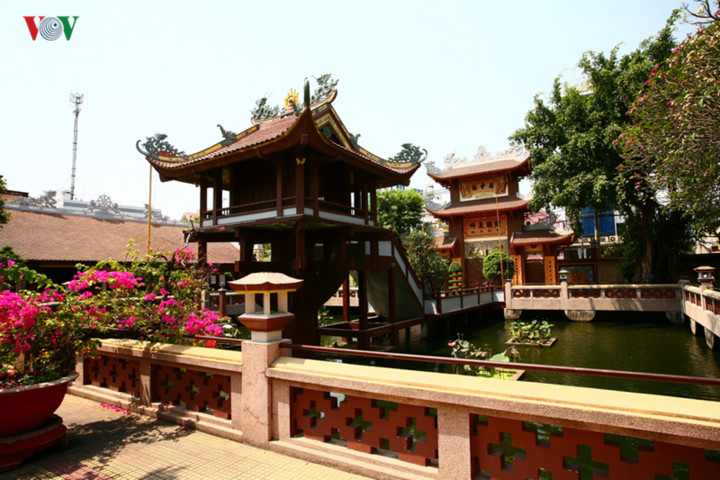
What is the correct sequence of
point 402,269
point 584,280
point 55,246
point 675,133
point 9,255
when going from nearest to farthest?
point 675,133 < point 9,255 < point 402,269 < point 55,246 < point 584,280

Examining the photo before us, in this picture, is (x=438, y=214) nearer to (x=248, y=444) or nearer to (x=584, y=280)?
(x=584, y=280)

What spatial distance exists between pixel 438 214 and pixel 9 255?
23692mm

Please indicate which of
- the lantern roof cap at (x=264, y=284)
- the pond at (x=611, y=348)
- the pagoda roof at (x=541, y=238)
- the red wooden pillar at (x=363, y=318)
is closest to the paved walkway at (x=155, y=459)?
the lantern roof cap at (x=264, y=284)

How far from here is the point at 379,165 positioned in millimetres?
12750

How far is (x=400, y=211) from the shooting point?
3628cm

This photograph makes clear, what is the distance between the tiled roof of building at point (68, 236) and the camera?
18.9 metres

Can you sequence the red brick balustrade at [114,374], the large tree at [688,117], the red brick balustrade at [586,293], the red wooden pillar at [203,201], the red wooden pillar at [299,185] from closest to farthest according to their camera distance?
the red brick balustrade at [114,374] → the large tree at [688,117] → the red wooden pillar at [299,185] → the red wooden pillar at [203,201] → the red brick balustrade at [586,293]

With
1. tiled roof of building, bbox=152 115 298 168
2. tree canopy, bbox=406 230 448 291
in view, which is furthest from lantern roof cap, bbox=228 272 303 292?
tree canopy, bbox=406 230 448 291

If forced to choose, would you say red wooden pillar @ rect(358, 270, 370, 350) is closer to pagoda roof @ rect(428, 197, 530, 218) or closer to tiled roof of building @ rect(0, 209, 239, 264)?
tiled roof of building @ rect(0, 209, 239, 264)

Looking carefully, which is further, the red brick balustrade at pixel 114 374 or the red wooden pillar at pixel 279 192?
the red wooden pillar at pixel 279 192

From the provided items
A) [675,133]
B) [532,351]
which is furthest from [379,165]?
[532,351]

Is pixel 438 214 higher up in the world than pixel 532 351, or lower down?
higher up

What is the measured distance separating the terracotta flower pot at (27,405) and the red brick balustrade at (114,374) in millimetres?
1234

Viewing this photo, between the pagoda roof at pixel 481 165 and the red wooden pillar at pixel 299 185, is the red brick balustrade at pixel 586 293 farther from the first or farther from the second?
the red wooden pillar at pixel 299 185
